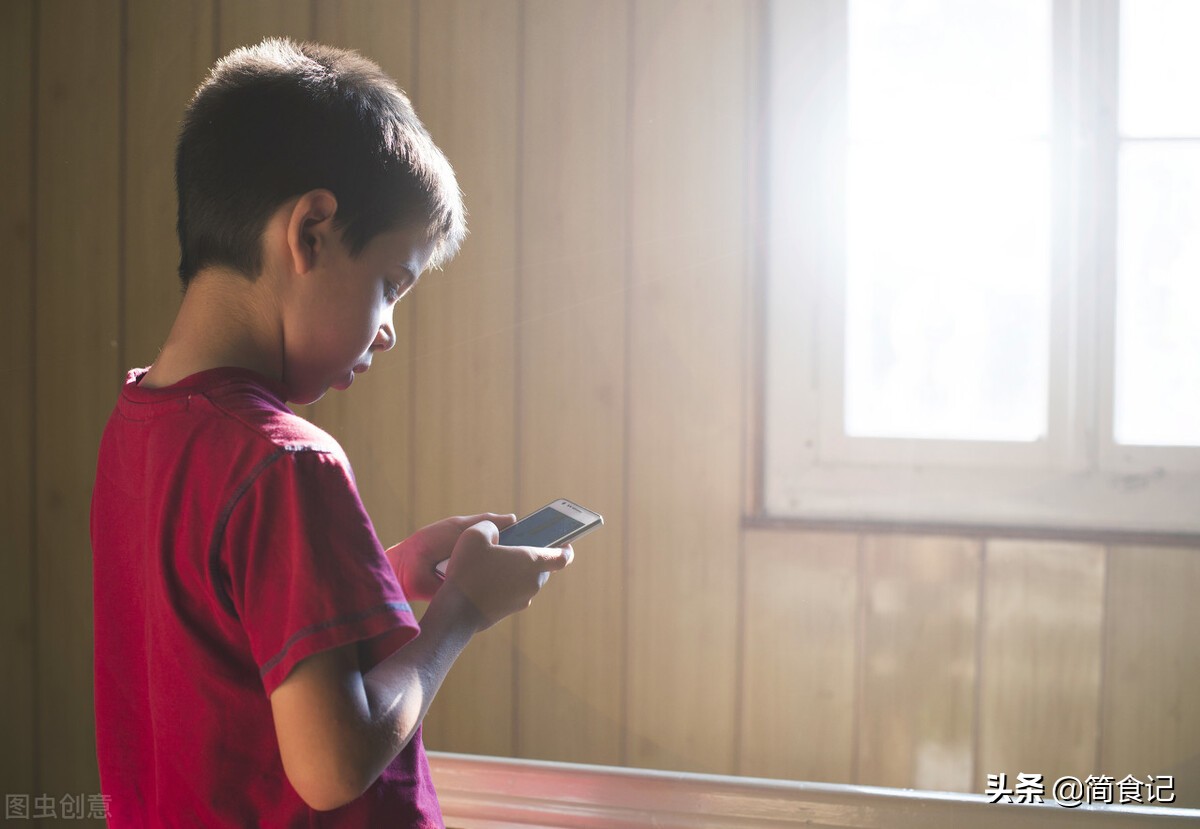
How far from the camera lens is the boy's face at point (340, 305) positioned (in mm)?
541

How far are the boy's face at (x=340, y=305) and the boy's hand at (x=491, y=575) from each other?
0.13 metres

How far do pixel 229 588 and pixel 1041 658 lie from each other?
1065mm

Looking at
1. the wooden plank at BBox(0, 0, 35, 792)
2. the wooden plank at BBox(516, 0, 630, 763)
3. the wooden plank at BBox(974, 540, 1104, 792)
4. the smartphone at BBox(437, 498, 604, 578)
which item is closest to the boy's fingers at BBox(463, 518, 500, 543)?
the smartphone at BBox(437, 498, 604, 578)

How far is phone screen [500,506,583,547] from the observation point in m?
0.77

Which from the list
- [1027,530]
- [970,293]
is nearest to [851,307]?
[970,293]

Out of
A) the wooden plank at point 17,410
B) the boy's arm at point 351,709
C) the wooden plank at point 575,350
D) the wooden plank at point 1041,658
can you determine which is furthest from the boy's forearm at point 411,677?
the wooden plank at point 17,410

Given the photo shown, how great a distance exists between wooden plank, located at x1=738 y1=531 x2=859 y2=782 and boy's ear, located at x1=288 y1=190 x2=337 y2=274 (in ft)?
2.75

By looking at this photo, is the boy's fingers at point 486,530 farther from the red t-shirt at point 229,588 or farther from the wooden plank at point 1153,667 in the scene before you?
the wooden plank at point 1153,667

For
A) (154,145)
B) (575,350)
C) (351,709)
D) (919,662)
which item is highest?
(154,145)

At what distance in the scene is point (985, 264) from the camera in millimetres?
1217

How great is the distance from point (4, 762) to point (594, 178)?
1211 millimetres

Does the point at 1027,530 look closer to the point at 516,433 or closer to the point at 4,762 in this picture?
the point at 516,433

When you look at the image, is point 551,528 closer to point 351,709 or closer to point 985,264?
point 351,709

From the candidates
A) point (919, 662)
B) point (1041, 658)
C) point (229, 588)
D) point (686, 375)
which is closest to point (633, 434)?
point (686, 375)
